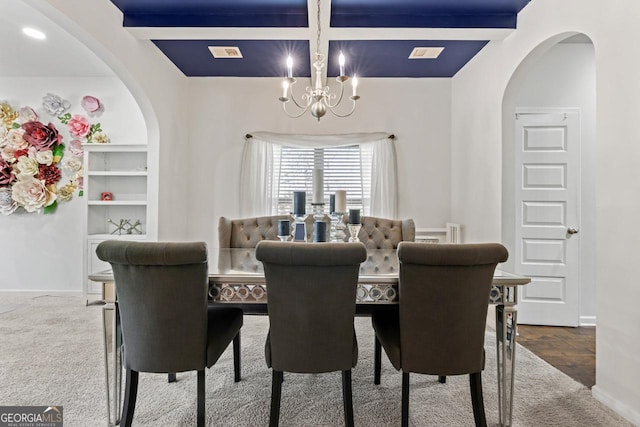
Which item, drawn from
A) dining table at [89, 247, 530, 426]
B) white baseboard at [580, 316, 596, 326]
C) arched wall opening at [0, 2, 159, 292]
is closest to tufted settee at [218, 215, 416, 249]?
dining table at [89, 247, 530, 426]

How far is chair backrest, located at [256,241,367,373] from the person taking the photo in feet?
4.24

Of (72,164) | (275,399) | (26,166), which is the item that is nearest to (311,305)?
(275,399)

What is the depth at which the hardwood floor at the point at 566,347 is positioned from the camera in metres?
2.28

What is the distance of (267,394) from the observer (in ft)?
6.25

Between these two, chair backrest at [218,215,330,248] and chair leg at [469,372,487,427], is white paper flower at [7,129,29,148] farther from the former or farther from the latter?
chair leg at [469,372,487,427]

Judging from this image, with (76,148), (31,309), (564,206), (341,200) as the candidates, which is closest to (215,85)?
(76,148)

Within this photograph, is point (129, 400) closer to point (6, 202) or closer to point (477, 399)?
point (477, 399)

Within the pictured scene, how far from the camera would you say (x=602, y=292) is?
6.29ft

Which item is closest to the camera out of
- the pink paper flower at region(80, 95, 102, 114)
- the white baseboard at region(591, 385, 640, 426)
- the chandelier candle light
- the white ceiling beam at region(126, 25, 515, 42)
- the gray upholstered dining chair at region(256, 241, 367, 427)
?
the gray upholstered dining chair at region(256, 241, 367, 427)

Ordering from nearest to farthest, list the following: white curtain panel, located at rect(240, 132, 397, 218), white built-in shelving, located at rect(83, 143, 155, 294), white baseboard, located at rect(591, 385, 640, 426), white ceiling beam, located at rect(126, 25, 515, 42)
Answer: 1. white baseboard, located at rect(591, 385, 640, 426)
2. white ceiling beam, located at rect(126, 25, 515, 42)
3. white built-in shelving, located at rect(83, 143, 155, 294)
4. white curtain panel, located at rect(240, 132, 397, 218)

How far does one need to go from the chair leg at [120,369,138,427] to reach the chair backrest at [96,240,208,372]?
0.20ft

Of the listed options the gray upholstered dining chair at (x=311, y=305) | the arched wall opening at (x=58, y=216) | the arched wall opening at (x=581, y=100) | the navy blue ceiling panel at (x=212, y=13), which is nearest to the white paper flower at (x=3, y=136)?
the arched wall opening at (x=58, y=216)

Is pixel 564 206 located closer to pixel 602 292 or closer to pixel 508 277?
pixel 602 292

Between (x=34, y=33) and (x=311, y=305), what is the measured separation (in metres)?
3.72
